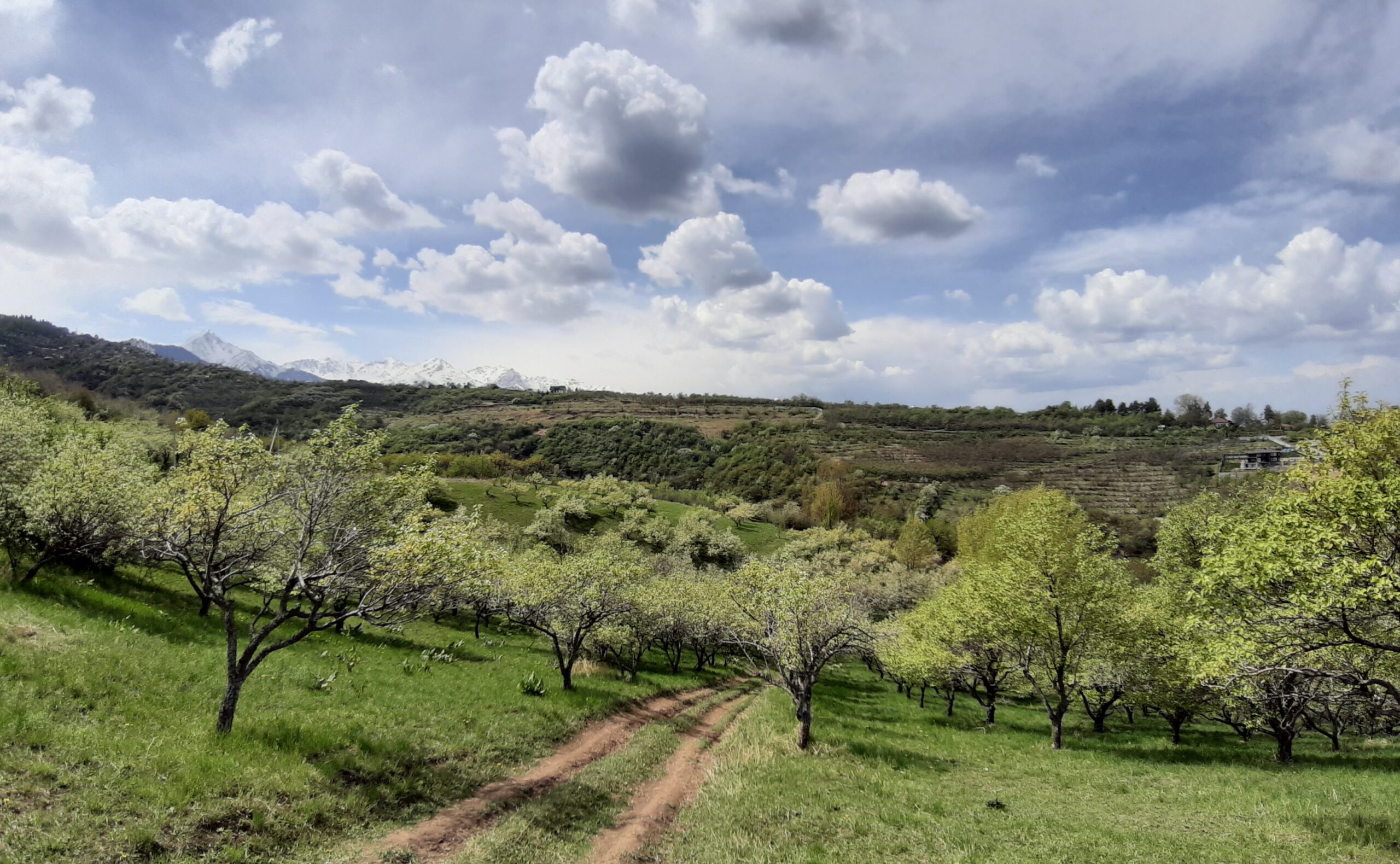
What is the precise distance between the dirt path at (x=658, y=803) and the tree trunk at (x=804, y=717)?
3947mm

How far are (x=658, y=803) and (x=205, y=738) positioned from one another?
1352cm

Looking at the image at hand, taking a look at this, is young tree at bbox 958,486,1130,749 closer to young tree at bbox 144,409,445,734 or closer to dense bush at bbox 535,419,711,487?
young tree at bbox 144,409,445,734

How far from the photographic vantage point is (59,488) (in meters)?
25.5

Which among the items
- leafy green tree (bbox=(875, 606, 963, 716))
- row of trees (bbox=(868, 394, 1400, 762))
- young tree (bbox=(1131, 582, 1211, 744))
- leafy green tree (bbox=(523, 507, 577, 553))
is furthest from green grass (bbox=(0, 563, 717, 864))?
leafy green tree (bbox=(523, 507, 577, 553))

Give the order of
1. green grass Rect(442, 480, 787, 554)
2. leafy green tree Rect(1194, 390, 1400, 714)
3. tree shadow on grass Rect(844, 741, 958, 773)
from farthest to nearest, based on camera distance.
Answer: green grass Rect(442, 480, 787, 554), tree shadow on grass Rect(844, 741, 958, 773), leafy green tree Rect(1194, 390, 1400, 714)

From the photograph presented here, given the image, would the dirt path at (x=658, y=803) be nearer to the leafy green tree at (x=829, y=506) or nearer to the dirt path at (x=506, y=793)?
the dirt path at (x=506, y=793)

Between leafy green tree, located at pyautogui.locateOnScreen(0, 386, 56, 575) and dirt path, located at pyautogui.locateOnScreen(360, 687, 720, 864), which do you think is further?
leafy green tree, located at pyautogui.locateOnScreen(0, 386, 56, 575)

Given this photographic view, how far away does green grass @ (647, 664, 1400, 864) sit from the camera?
1338 cm

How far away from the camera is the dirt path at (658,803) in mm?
14781

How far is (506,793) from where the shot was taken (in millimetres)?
17656

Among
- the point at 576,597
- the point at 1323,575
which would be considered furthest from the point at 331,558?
the point at 1323,575

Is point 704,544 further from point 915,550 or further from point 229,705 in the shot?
point 229,705

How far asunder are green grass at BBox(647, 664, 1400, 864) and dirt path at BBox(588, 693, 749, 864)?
790 millimetres

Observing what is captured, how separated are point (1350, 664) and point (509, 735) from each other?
93.4 feet
